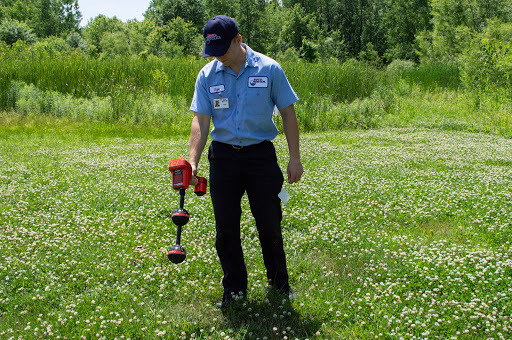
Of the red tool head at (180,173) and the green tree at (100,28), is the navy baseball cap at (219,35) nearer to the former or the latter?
the red tool head at (180,173)

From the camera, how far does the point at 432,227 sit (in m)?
6.43

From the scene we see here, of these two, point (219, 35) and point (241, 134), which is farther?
point (241, 134)

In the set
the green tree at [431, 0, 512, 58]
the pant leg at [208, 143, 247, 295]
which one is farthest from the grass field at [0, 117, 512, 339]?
the green tree at [431, 0, 512, 58]

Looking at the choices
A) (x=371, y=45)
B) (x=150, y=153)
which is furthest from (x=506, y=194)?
(x=371, y=45)

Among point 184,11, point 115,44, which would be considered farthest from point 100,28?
point 115,44

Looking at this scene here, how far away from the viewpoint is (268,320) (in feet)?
13.3

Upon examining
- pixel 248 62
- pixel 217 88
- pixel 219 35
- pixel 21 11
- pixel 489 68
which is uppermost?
pixel 21 11

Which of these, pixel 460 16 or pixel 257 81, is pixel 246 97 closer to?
pixel 257 81

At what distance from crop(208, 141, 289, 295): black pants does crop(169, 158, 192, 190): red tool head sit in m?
0.34

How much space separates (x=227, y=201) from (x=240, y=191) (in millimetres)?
181

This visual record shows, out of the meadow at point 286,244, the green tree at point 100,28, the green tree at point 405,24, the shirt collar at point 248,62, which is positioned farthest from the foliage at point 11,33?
the shirt collar at point 248,62

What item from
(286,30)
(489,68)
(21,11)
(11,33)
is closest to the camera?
(489,68)

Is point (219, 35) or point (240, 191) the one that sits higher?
point (219, 35)

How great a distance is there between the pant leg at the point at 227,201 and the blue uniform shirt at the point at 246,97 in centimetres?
18
